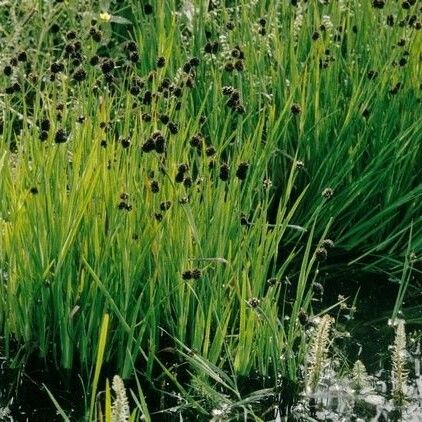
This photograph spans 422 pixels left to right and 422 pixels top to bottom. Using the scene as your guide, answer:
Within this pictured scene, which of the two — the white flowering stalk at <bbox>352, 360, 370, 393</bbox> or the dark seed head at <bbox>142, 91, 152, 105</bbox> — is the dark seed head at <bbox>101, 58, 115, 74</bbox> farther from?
the white flowering stalk at <bbox>352, 360, 370, 393</bbox>

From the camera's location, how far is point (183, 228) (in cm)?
349

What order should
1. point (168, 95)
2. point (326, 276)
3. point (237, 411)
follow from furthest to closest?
1. point (326, 276)
2. point (168, 95)
3. point (237, 411)

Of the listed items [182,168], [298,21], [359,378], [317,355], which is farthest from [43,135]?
[298,21]

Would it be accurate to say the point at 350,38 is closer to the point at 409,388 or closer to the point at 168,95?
the point at 168,95

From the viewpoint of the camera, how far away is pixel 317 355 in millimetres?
3354

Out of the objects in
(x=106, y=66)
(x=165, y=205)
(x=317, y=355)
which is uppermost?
(x=106, y=66)

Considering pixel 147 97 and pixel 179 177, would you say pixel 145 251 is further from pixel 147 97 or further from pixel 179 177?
pixel 147 97

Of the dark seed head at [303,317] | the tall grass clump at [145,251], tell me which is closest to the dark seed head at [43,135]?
the tall grass clump at [145,251]

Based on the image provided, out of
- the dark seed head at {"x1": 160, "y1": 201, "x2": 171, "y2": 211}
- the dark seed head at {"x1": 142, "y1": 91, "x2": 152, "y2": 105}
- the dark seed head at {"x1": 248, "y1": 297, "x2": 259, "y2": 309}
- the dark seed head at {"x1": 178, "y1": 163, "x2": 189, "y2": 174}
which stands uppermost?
the dark seed head at {"x1": 142, "y1": 91, "x2": 152, "y2": 105}

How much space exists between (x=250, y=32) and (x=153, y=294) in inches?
65.1

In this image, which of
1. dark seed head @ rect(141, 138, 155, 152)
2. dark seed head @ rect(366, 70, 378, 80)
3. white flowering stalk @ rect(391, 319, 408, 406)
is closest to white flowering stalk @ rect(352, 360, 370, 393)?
white flowering stalk @ rect(391, 319, 408, 406)

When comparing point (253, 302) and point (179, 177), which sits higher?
point (179, 177)

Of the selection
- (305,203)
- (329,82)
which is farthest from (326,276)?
(329,82)

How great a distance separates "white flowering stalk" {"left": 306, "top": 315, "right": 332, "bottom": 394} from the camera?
3.31 metres
